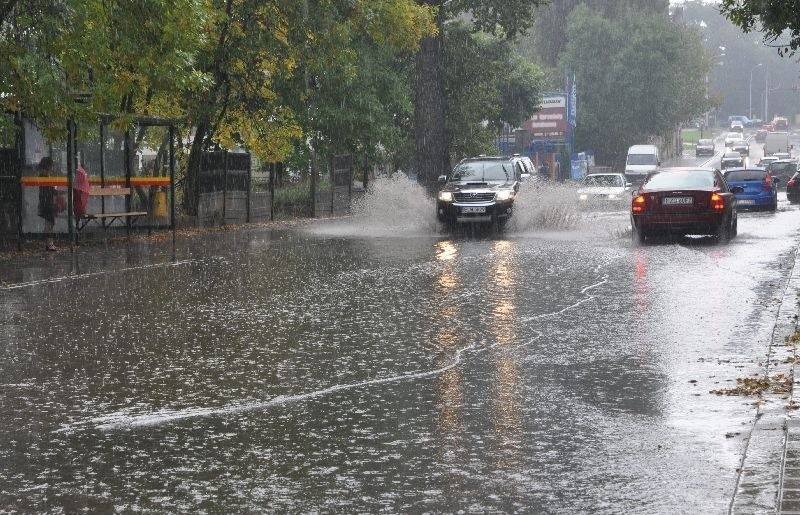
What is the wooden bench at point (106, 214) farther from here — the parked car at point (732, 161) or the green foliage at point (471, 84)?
the parked car at point (732, 161)

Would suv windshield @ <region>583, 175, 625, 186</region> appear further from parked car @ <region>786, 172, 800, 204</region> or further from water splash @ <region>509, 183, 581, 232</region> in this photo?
water splash @ <region>509, 183, 581, 232</region>

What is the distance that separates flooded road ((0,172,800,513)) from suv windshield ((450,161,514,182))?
36.4 ft

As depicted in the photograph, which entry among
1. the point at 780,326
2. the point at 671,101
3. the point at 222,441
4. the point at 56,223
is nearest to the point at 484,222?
the point at 56,223

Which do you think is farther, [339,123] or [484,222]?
[339,123]

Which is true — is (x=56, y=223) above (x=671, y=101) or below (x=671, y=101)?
below

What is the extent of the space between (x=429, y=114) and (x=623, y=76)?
48522 millimetres

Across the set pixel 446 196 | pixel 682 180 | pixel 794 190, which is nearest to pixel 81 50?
pixel 446 196

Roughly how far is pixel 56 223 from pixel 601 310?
14307 mm

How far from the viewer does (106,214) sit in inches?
1048

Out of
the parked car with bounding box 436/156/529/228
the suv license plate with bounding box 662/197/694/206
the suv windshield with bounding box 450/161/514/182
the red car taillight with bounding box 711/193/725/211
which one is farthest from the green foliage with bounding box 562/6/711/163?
the suv license plate with bounding box 662/197/694/206

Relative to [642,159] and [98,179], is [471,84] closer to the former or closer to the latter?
[98,179]

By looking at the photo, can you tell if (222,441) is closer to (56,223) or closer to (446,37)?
(56,223)

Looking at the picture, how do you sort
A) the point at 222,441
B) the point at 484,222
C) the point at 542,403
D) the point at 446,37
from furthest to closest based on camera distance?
the point at 446,37
the point at 484,222
the point at 542,403
the point at 222,441

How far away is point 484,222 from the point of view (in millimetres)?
29562
